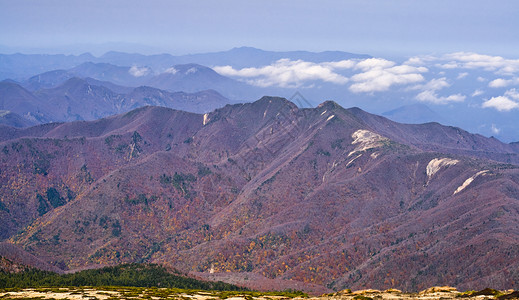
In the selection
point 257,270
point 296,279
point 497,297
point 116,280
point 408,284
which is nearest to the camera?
point 497,297

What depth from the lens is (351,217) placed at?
197125mm

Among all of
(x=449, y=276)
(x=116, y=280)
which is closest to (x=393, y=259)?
(x=449, y=276)

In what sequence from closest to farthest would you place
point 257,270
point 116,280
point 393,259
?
point 116,280
point 393,259
point 257,270

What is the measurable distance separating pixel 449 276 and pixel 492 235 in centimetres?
2209

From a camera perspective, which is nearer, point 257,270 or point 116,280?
point 116,280

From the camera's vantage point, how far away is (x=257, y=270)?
17638 cm

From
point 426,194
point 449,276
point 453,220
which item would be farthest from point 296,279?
point 426,194

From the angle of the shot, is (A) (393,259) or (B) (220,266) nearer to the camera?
(A) (393,259)

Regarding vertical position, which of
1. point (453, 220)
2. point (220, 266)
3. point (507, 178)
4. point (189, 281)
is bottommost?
point (220, 266)

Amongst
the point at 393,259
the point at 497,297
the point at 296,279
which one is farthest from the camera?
the point at 296,279

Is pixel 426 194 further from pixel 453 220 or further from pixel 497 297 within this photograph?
pixel 497 297

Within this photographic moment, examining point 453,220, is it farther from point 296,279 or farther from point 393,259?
point 296,279

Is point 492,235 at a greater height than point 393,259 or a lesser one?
greater

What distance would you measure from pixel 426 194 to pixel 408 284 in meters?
75.9
